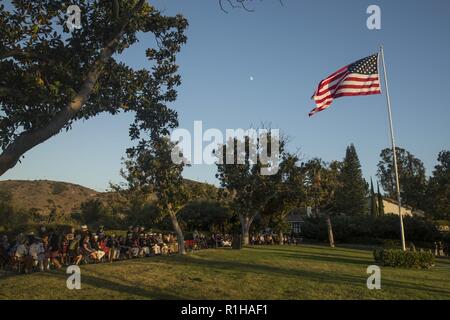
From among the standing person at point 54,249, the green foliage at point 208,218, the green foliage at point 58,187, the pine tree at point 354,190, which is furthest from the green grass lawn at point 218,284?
the green foliage at point 58,187

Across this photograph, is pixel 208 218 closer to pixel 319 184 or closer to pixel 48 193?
pixel 319 184

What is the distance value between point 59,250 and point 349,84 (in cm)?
1416

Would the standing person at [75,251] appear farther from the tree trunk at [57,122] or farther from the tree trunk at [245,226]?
the tree trunk at [245,226]

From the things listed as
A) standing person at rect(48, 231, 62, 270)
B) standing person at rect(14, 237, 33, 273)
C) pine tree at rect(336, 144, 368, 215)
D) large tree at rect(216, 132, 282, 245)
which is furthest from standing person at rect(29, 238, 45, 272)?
pine tree at rect(336, 144, 368, 215)

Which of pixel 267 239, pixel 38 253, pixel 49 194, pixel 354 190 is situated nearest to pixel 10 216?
pixel 267 239

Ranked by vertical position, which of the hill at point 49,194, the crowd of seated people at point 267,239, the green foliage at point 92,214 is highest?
the hill at point 49,194

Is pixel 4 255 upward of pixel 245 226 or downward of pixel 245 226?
downward

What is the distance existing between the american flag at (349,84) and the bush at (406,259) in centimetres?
828

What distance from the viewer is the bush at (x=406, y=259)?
811 inches

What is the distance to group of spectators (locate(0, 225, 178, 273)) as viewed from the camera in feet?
55.5

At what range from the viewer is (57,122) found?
12305 millimetres
